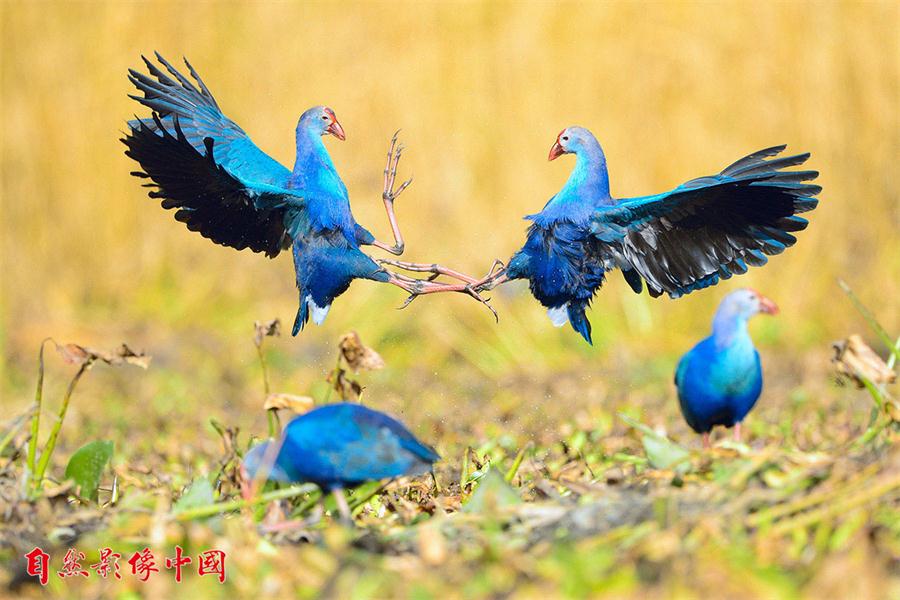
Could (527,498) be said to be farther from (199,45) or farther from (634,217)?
(199,45)

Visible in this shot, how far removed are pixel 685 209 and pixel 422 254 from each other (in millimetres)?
5107

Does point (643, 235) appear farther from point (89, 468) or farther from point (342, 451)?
point (89, 468)

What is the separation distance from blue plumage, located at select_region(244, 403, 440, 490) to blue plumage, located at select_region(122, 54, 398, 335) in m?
0.60

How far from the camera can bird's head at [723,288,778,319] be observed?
14.2ft

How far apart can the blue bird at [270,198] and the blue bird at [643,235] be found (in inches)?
10.3

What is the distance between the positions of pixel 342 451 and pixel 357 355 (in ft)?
1.74

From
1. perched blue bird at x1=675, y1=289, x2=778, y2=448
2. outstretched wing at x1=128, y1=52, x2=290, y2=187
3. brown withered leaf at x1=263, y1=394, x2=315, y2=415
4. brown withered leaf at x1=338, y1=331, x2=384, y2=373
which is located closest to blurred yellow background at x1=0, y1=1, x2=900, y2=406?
perched blue bird at x1=675, y1=289, x2=778, y2=448

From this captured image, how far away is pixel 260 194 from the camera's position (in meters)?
3.67

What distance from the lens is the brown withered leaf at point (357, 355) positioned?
3.64 meters

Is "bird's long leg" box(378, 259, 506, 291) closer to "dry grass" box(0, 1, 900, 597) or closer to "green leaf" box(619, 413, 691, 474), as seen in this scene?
"green leaf" box(619, 413, 691, 474)

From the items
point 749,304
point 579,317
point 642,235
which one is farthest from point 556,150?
point 749,304

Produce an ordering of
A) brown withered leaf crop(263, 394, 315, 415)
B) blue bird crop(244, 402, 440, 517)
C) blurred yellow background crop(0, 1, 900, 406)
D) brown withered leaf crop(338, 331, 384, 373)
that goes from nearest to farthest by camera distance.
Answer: blue bird crop(244, 402, 440, 517) → brown withered leaf crop(263, 394, 315, 415) → brown withered leaf crop(338, 331, 384, 373) → blurred yellow background crop(0, 1, 900, 406)

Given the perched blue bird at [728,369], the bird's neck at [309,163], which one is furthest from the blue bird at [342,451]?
the perched blue bird at [728,369]

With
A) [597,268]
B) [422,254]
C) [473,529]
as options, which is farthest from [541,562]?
[422,254]
